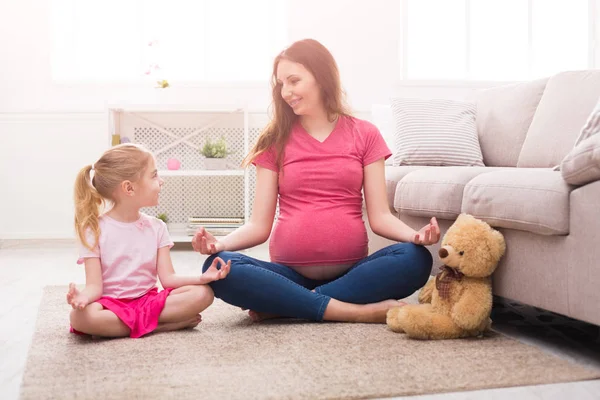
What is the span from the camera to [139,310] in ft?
6.13

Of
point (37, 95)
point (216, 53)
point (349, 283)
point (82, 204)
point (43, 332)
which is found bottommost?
point (43, 332)

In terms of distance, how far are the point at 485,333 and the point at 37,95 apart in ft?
11.1

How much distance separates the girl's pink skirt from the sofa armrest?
41.7 inches

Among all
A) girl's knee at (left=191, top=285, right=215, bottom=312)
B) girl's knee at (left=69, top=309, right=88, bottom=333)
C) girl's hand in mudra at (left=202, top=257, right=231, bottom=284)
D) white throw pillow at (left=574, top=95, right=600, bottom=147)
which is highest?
white throw pillow at (left=574, top=95, right=600, bottom=147)

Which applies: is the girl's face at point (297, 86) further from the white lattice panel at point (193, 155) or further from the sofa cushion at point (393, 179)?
the white lattice panel at point (193, 155)

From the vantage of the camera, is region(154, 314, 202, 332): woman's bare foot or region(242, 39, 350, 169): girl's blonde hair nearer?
region(154, 314, 202, 332): woman's bare foot

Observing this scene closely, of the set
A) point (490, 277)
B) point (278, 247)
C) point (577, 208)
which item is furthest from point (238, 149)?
point (577, 208)

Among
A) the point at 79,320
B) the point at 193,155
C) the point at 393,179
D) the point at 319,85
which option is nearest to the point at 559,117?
the point at 393,179

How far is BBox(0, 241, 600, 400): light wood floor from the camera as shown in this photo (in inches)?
53.7

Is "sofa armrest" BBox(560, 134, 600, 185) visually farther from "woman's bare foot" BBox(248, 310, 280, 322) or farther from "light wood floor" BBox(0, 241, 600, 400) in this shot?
"woman's bare foot" BBox(248, 310, 280, 322)

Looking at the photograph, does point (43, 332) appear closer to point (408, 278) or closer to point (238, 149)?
point (408, 278)

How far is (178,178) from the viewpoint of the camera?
4.48 metres

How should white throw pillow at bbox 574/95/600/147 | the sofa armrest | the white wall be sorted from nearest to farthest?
the sofa armrest → white throw pillow at bbox 574/95/600/147 → the white wall

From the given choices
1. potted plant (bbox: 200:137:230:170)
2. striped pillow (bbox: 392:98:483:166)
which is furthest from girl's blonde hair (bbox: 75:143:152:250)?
potted plant (bbox: 200:137:230:170)
